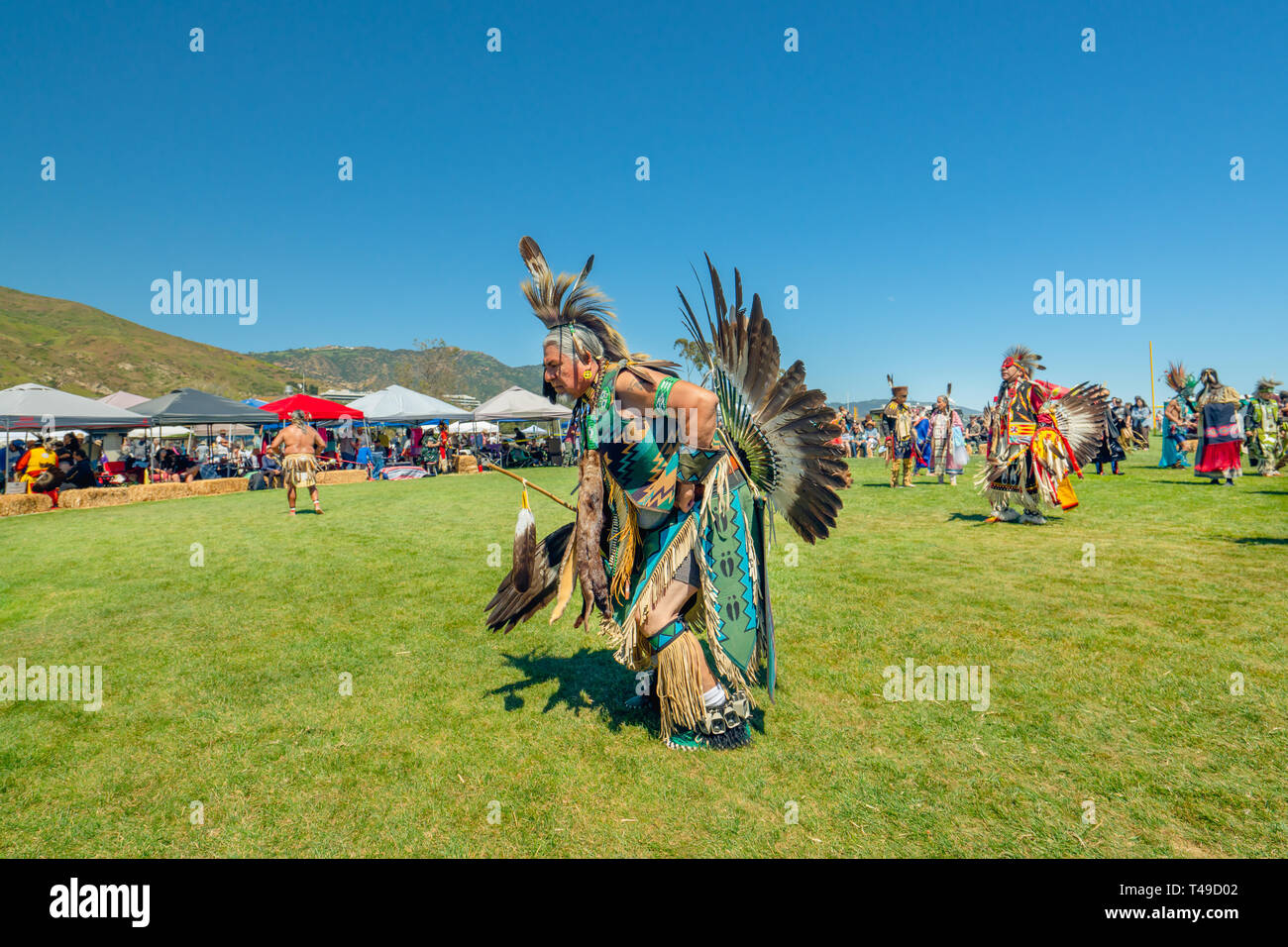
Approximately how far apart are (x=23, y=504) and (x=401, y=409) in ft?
42.9

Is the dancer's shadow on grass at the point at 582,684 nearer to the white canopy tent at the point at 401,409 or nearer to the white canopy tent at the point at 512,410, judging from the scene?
the white canopy tent at the point at 401,409

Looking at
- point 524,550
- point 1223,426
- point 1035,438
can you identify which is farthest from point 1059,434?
point 524,550

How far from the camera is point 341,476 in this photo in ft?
77.5

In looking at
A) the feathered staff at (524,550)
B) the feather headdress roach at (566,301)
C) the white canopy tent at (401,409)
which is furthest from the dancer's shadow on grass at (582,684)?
the white canopy tent at (401,409)

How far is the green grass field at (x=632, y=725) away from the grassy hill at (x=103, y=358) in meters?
118

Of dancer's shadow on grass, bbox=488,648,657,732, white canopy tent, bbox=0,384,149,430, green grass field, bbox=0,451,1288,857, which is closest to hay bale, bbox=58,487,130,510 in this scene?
white canopy tent, bbox=0,384,149,430

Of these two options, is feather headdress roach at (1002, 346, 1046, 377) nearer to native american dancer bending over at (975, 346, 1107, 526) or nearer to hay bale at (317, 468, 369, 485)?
native american dancer bending over at (975, 346, 1107, 526)

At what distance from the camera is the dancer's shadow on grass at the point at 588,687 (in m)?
3.69

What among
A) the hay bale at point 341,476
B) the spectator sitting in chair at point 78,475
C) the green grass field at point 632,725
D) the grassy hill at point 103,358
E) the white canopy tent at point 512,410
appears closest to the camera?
the green grass field at point 632,725

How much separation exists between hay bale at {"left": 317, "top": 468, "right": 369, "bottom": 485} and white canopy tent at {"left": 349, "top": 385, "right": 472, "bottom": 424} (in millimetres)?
2918

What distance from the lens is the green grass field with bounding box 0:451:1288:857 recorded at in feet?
8.52

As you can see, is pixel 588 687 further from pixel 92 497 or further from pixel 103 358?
pixel 103 358
